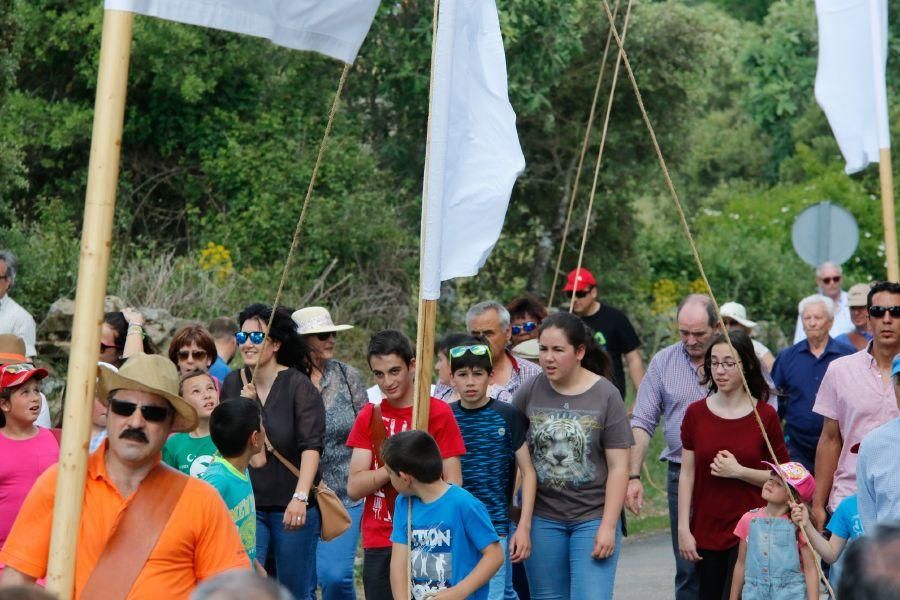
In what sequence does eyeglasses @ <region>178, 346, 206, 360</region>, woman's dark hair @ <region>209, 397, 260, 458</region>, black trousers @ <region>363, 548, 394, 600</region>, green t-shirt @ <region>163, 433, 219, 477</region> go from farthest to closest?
eyeglasses @ <region>178, 346, 206, 360</region> → black trousers @ <region>363, 548, 394, 600</region> → green t-shirt @ <region>163, 433, 219, 477</region> → woman's dark hair @ <region>209, 397, 260, 458</region>

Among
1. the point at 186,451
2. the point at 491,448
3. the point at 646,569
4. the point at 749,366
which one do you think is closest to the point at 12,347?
the point at 186,451

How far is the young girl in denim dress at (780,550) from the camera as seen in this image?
A: 6.89 m

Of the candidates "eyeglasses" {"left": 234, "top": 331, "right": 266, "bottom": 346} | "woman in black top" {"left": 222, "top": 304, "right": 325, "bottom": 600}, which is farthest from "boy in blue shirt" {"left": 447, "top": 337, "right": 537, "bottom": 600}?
"eyeglasses" {"left": 234, "top": 331, "right": 266, "bottom": 346}

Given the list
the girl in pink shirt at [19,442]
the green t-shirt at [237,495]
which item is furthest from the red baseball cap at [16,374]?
the green t-shirt at [237,495]

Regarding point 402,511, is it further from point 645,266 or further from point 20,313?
point 645,266

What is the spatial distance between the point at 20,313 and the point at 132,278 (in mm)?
4601

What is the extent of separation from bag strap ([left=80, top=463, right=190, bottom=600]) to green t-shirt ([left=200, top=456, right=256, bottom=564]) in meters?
1.43

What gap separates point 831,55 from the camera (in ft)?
27.8

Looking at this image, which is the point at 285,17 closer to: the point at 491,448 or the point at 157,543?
the point at 157,543

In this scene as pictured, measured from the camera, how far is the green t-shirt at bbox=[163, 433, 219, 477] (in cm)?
654

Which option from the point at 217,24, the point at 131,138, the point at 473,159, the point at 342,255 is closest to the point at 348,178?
the point at 342,255

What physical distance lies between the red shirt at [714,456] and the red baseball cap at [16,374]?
3150 mm

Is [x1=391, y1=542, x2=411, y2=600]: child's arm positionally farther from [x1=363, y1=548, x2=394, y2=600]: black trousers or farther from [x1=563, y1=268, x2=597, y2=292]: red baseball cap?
[x1=563, y1=268, x2=597, y2=292]: red baseball cap

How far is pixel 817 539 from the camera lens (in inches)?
262
